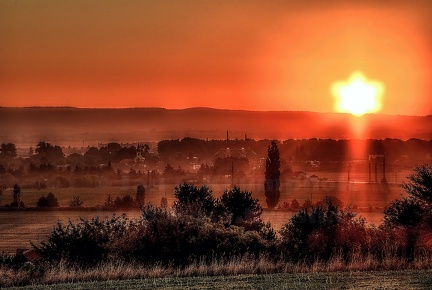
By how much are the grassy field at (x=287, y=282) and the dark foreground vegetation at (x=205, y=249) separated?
3.90 ft

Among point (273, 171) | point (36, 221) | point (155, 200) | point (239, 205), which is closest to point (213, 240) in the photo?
point (239, 205)

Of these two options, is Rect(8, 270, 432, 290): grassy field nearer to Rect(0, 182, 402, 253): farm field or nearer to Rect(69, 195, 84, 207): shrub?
Rect(0, 182, 402, 253): farm field

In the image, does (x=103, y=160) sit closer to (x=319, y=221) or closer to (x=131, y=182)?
(x=131, y=182)

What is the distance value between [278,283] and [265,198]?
74327mm

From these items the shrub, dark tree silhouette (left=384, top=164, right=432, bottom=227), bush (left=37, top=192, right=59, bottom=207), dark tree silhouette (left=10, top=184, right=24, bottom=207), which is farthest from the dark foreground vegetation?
dark tree silhouette (left=10, top=184, right=24, bottom=207)

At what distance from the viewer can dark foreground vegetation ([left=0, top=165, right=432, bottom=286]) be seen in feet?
77.4

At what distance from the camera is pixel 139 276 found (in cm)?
2281

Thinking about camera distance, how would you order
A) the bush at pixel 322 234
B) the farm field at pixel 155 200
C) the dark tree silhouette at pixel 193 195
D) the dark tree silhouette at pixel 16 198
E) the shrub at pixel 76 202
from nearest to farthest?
1. the bush at pixel 322 234
2. the dark tree silhouette at pixel 193 195
3. the farm field at pixel 155 200
4. the dark tree silhouette at pixel 16 198
5. the shrub at pixel 76 202

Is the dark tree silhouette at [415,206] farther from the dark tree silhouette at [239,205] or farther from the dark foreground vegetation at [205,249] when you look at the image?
the dark tree silhouette at [239,205]

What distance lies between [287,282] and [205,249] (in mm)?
9567

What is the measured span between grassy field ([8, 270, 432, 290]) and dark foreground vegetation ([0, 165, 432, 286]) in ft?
3.90

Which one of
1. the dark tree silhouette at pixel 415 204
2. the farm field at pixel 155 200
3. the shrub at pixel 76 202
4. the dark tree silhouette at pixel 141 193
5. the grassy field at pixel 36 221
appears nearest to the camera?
the dark tree silhouette at pixel 415 204

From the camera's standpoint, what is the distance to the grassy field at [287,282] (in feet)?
66.8

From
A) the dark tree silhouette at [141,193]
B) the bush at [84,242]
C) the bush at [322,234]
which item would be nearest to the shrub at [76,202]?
the dark tree silhouette at [141,193]
